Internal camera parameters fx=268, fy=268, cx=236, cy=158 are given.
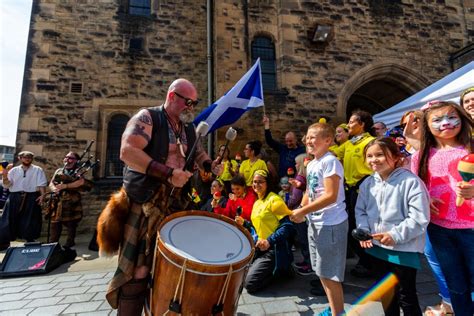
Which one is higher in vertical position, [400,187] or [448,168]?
[448,168]

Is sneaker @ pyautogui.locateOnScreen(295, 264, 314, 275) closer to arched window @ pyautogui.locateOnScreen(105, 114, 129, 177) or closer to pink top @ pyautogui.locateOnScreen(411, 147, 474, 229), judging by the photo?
pink top @ pyautogui.locateOnScreen(411, 147, 474, 229)

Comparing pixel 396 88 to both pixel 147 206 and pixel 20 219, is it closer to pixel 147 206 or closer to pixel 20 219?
pixel 147 206

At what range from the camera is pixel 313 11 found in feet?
25.2

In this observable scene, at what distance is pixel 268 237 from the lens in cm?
311

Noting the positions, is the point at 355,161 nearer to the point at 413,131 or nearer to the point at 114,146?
the point at 413,131

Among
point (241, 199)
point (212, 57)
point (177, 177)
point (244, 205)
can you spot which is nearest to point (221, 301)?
point (177, 177)

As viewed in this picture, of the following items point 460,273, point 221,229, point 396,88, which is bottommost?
point 460,273

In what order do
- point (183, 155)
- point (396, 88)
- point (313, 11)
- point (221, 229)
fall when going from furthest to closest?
point (396, 88) → point (313, 11) → point (183, 155) → point (221, 229)

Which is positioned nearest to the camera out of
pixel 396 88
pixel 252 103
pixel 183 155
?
pixel 183 155

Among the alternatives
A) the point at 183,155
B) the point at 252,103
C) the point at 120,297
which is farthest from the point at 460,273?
the point at 252,103

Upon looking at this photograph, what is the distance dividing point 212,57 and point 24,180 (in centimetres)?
560

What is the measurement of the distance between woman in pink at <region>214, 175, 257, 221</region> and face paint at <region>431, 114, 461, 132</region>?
2276 mm

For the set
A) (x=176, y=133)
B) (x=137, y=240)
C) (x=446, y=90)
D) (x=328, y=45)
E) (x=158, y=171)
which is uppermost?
(x=328, y=45)

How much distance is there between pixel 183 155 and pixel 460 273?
216 cm
